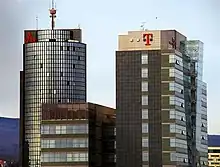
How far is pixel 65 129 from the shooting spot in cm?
3369

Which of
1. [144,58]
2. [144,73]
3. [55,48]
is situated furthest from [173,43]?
[55,48]

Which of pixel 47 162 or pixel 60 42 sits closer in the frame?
pixel 47 162

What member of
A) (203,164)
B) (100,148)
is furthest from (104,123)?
(203,164)

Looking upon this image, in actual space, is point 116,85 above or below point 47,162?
above

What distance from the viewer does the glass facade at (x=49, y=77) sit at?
54250 millimetres

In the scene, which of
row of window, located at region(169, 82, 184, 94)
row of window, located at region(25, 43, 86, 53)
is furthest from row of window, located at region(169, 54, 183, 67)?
row of window, located at region(25, 43, 86, 53)

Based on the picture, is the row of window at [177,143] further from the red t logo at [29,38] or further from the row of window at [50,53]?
the red t logo at [29,38]

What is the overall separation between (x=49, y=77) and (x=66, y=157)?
72.5ft

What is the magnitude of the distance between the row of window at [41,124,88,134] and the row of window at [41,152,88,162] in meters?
0.89

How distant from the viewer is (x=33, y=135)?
54.3 m

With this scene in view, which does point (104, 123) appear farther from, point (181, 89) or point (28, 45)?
point (28, 45)

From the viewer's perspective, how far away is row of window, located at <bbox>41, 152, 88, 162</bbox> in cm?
3375

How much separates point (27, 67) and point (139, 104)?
74.0 ft

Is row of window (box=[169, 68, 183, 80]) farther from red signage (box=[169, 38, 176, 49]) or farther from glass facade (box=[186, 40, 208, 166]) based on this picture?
glass facade (box=[186, 40, 208, 166])
